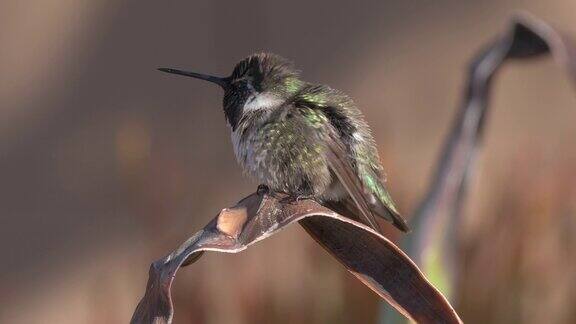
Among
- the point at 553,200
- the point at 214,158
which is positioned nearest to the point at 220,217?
the point at 553,200

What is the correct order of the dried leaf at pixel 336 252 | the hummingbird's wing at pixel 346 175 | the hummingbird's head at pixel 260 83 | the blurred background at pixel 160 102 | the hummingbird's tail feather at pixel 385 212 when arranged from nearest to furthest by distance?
the dried leaf at pixel 336 252, the hummingbird's wing at pixel 346 175, the hummingbird's tail feather at pixel 385 212, the hummingbird's head at pixel 260 83, the blurred background at pixel 160 102

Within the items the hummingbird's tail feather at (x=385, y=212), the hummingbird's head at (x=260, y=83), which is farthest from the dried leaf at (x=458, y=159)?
the hummingbird's head at (x=260, y=83)

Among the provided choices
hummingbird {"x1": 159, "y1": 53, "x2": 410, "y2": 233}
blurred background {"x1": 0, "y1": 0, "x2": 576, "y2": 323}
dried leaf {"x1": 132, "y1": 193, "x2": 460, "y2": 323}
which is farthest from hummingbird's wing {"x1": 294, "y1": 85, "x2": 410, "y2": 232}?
blurred background {"x1": 0, "y1": 0, "x2": 576, "y2": 323}

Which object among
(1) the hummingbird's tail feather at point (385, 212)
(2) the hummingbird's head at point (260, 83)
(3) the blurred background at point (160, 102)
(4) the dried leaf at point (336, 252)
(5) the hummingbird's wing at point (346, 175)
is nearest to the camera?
(4) the dried leaf at point (336, 252)

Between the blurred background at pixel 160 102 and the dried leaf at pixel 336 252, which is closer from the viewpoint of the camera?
the dried leaf at pixel 336 252

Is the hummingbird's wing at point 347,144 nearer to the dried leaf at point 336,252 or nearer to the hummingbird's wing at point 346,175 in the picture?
the hummingbird's wing at point 346,175

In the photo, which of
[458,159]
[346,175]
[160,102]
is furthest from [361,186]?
[160,102]

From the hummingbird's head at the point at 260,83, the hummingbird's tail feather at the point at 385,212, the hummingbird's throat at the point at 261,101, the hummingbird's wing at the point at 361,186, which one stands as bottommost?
the hummingbird's tail feather at the point at 385,212

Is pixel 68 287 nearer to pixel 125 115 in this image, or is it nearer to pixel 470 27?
pixel 125 115
